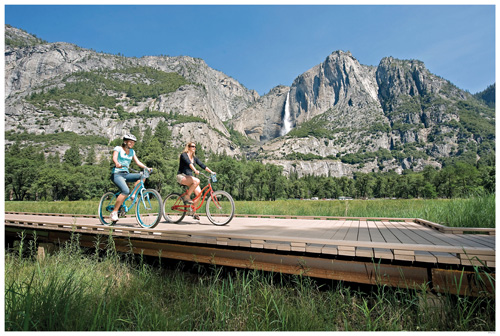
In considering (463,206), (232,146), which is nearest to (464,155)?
(232,146)

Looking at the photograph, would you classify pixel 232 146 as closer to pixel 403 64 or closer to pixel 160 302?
pixel 403 64

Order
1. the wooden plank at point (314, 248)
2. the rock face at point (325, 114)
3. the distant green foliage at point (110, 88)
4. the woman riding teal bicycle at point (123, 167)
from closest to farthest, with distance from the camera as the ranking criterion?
the wooden plank at point (314, 248) < the woman riding teal bicycle at point (123, 167) < the rock face at point (325, 114) < the distant green foliage at point (110, 88)

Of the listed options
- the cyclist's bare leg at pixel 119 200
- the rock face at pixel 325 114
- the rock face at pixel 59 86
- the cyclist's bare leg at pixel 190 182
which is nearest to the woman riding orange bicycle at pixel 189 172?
the cyclist's bare leg at pixel 190 182

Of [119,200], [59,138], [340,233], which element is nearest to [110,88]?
[59,138]

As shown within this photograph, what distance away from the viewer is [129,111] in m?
154

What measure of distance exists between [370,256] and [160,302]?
8.20 ft

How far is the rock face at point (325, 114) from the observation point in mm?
137625

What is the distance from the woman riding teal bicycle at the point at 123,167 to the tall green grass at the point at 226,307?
5.23 feet

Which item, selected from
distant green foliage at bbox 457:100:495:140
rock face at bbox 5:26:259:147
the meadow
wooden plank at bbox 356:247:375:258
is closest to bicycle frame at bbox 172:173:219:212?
the meadow

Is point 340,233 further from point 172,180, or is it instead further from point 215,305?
point 172,180

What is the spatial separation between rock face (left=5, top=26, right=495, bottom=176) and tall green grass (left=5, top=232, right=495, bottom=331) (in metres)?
132

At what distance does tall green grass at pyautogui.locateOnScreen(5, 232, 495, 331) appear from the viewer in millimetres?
2463

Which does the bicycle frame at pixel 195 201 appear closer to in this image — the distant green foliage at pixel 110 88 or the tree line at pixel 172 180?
the tree line at pixel 172 180

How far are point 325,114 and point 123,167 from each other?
197764mm
